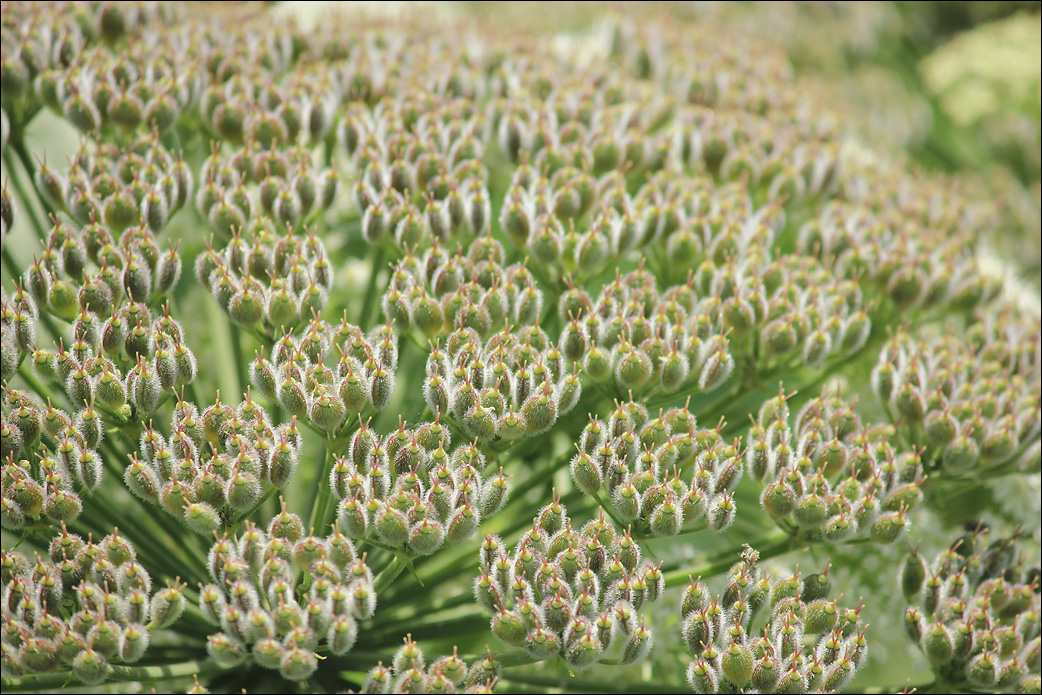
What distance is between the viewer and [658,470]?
115 inches

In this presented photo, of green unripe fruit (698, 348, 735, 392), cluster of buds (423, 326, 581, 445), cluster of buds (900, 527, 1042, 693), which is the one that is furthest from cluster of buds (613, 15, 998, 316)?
cluster of buds (423, 326, 581, 445)

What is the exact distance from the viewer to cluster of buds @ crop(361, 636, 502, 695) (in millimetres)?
2537

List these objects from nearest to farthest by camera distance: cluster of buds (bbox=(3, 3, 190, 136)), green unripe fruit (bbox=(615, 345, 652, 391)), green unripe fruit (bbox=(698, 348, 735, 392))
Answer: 1. green unripe fruit (bbox=(615, 345, 652, 391))
2. green unripe fruit (bbox=(698, 348, 735, 392))
3. cluster of buds (bbox=(3, 3, 190, 136))

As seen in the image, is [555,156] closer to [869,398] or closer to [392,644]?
[869,398]

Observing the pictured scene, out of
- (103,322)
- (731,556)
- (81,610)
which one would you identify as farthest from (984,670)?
(103,322)

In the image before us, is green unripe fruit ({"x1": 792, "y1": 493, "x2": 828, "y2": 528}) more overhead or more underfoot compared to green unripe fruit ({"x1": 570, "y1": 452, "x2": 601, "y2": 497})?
more underfoot

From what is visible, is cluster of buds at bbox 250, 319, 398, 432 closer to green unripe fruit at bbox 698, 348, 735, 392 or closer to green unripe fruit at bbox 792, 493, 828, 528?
green unripe fruit at bbox 698, 348, 735, 392

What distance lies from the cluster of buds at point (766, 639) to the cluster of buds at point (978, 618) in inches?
15.6

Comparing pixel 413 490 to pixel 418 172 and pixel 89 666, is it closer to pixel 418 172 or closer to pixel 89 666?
pixel 89 666

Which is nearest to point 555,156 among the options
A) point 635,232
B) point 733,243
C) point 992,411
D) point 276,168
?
point 635,232

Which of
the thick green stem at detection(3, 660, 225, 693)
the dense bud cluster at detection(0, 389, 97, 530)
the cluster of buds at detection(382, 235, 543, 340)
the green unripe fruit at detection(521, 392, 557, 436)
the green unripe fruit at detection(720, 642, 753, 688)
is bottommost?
the thick green stem at detection(3, 660, 225, 693)

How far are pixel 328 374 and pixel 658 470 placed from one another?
3.83 feet

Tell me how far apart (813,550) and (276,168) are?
2821mm

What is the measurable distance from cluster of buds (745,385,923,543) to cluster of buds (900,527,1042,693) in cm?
30
